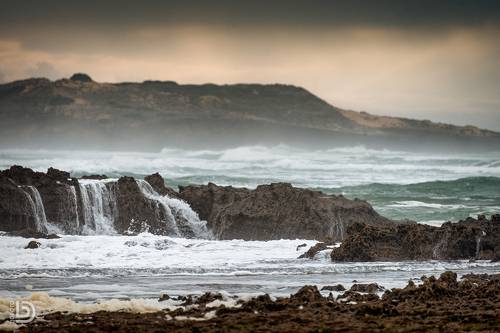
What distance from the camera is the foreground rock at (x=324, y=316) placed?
31.5ft

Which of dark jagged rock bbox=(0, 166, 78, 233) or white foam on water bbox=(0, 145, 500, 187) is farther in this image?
white foam on water bbox=(0, 145, 500, 187)

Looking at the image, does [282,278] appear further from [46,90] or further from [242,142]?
[46,90]

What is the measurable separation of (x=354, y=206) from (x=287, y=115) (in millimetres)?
88192

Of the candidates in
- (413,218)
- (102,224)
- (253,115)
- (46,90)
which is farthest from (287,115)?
(102,224)

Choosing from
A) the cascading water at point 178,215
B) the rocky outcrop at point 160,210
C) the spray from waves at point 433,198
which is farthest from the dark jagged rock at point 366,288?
the spray from waves at point 433,198

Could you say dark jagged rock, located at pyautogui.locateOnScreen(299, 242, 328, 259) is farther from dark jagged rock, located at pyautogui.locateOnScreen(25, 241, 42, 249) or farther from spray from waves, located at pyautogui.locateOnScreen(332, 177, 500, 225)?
spray from waves, located at pyautogui.locateOnScreen(332, 177, 500, 225)

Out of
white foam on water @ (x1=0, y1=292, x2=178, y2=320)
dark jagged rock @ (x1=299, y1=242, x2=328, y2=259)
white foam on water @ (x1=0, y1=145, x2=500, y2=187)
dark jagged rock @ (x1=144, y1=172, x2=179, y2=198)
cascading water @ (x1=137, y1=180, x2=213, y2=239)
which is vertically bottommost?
white foam on water @ (x1=0, y1=292, x2=178, y2=320)

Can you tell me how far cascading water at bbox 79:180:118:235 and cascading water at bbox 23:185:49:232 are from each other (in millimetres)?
895

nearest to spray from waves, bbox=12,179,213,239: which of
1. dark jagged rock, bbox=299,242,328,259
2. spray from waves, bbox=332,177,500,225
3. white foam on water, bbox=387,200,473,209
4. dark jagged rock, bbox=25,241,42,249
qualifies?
dark jagged rock, bbox=25,241,42,249

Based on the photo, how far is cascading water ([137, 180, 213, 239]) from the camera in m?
20.4

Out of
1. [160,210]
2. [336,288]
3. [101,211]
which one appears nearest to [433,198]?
[160,210]

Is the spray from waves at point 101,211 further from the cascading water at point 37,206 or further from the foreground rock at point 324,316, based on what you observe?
the foreground rock at point 324,316

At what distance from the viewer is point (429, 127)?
110625 mm

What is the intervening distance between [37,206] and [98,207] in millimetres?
1435
